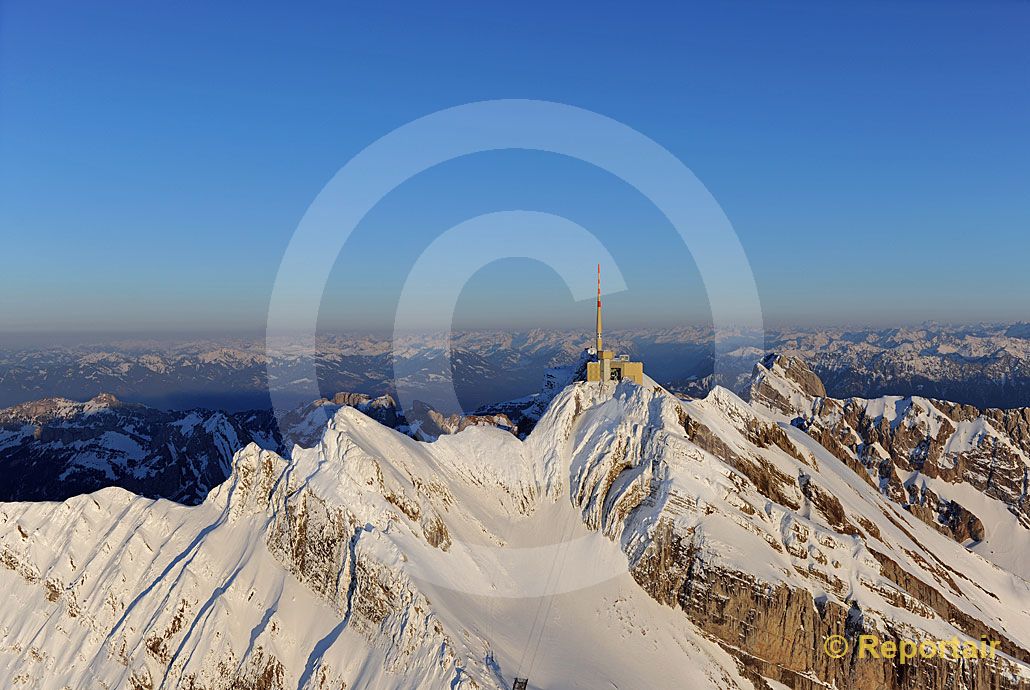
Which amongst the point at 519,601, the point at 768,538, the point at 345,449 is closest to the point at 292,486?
the point at 345,449

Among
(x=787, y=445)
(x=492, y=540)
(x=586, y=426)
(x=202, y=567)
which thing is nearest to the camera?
(x=202, y=567)

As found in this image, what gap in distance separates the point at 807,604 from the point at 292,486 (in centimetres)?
7921

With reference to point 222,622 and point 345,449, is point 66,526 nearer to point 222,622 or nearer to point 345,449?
point 222,622

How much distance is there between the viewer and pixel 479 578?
94.8m

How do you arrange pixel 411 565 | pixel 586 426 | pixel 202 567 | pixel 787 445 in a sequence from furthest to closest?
pixel 787 445 → pixel 586 426 → pixel 202 567 → pixel 411 565

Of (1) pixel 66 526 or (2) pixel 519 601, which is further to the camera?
(1) pixel 66 526

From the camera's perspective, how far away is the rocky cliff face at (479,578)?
85.2m

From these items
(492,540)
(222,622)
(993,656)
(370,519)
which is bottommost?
(993,656)

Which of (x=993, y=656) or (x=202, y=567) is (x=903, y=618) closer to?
(x=993, y=656)

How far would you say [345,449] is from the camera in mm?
98188

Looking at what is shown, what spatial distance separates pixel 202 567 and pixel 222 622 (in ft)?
31.3

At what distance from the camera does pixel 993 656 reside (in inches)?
3605

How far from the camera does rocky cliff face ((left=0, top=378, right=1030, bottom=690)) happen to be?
8525 centimetres

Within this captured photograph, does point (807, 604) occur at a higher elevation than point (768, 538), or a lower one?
lower
